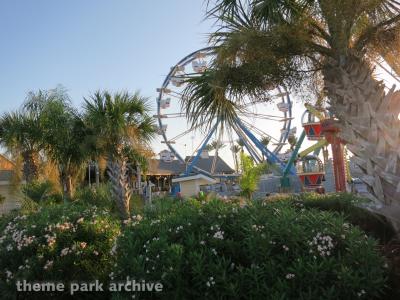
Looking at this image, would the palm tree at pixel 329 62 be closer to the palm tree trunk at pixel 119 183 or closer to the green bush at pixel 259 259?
the green bush at pixel 259 259

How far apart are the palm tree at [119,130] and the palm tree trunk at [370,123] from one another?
741 cm

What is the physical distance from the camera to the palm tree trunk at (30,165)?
15.2m

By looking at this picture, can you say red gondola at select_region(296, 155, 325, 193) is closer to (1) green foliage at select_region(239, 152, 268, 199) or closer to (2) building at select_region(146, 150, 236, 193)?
(2) building at select_region(146, 150, 236, 193)

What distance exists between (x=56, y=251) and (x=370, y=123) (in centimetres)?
392

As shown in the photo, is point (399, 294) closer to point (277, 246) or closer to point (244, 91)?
point (277, 246)

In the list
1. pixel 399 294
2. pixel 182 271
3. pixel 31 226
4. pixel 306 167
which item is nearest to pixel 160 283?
pixel 182 271

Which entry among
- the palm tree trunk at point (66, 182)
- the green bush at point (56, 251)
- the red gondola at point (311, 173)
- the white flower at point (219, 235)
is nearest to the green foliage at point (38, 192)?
the palm tree trunk at point (66, 182)

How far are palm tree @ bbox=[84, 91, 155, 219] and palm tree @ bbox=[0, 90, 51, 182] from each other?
3606 mm

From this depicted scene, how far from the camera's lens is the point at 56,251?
4.92 meters

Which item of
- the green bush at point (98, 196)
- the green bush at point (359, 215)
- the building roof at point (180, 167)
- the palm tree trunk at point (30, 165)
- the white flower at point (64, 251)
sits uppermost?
the building roof at point (180, 167)

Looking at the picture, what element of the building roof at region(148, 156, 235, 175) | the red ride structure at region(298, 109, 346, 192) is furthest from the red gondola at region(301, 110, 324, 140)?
the building roof at region(148, 156, 235, 175)

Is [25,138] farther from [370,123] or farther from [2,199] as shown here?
[370,123]

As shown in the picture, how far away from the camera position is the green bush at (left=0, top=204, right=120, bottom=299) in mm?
4719

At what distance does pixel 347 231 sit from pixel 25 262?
3.48m
